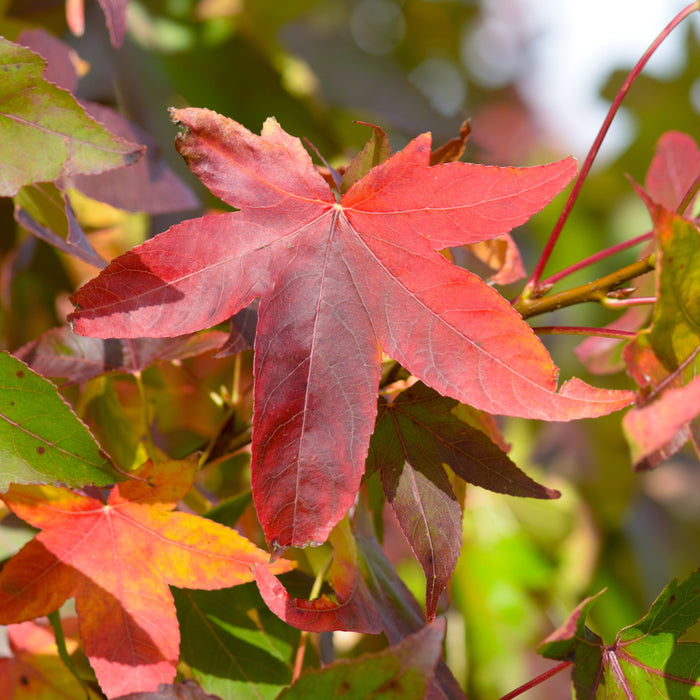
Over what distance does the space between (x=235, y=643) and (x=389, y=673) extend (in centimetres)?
16

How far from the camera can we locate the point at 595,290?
39 cm

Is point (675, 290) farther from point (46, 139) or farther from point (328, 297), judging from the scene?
point (46, 139)

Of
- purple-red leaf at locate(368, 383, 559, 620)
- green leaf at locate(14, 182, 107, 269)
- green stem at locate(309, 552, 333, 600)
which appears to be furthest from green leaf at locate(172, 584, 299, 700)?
green leaf at locate(14, 182, 107, 269)

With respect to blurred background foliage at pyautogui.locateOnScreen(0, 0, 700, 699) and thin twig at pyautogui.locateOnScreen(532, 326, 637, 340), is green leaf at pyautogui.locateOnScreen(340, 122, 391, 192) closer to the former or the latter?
thin twig at pyautogui.locateOnScreen(532, 326, 637, 340)

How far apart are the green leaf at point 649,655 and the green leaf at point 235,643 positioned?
0.17 m

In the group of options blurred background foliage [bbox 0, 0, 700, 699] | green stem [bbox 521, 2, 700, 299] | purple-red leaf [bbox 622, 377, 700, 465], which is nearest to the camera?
purple-red leaf [bbox 622, 377, 700, 465]

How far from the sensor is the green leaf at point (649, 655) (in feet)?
1.23

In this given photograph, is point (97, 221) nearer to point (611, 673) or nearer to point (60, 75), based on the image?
point (60, 75)

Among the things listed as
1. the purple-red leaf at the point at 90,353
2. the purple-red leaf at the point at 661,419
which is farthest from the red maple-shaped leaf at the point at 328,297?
the purple-red leaf at the point at 90,353

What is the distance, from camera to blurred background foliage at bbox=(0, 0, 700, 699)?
2.53ft

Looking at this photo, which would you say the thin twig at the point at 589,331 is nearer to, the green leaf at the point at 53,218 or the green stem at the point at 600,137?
the green stem at the point at 600,137

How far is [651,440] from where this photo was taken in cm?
30

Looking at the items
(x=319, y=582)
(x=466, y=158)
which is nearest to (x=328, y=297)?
(x=319, y=582)

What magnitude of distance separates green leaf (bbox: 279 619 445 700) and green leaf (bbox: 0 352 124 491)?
0.48ft
